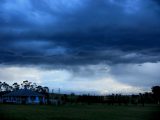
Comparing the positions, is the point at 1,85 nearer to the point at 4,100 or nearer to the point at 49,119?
the point at 4,100

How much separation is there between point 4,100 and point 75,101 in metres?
23.9

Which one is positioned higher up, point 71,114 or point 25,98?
point 25,98

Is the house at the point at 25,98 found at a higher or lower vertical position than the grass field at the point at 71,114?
higher

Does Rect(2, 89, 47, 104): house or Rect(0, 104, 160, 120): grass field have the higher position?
Rect(2, 89, 47, 104): house

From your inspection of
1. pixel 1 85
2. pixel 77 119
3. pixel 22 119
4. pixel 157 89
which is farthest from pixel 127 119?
pixel 1 85

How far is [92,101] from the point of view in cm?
11506

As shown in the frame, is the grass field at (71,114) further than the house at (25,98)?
No

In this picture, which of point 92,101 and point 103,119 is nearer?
point 103,119

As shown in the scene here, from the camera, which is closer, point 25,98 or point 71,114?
point 71,114

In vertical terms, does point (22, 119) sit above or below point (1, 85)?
below

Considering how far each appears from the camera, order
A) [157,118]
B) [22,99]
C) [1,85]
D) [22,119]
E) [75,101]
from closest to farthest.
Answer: [157,118] < [22,119] < [22,99] < [75,101] < [1,85]

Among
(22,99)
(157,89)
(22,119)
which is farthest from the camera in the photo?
(157,89)

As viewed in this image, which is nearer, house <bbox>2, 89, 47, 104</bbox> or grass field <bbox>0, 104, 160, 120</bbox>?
grass field <bbox>0, 104, 160, 120</bbox>

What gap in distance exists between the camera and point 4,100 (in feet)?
368
